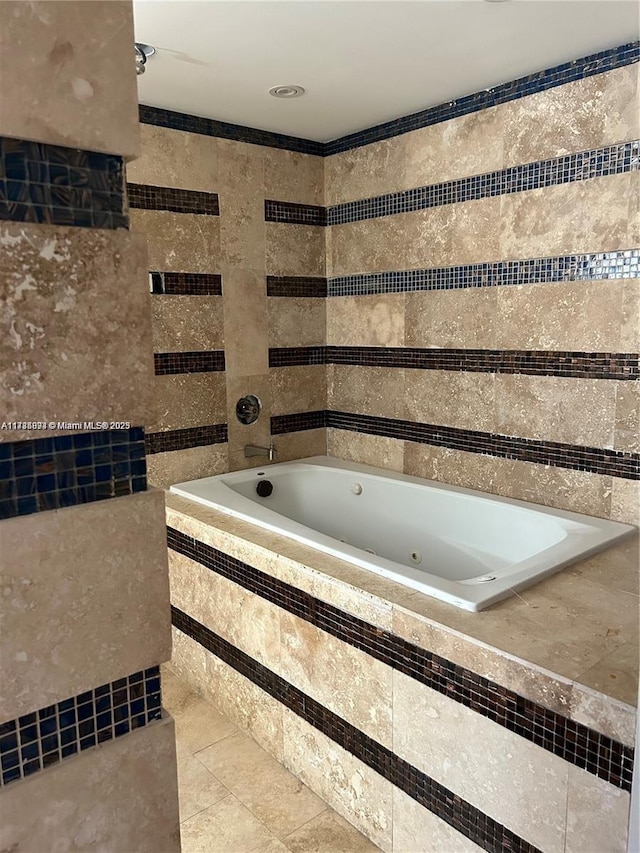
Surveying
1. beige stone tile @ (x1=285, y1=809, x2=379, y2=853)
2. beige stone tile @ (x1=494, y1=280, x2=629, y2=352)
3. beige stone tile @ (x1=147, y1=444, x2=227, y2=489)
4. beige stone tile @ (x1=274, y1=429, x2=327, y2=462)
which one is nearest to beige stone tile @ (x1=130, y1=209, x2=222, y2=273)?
beige stone tile @ (x1=147, y1=444, x2=227, y2=489)

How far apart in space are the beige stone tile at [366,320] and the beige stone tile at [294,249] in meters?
0.24

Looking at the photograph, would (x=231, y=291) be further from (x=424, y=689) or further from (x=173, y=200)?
(x=424, y=689)

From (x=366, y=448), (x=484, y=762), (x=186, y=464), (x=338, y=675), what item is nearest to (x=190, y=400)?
(x=186, y=464)

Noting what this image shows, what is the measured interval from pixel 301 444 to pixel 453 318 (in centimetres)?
121

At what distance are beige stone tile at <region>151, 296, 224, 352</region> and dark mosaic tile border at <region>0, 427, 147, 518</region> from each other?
2.43 metres

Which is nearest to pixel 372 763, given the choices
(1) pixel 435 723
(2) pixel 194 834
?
(1) pixel 435 723

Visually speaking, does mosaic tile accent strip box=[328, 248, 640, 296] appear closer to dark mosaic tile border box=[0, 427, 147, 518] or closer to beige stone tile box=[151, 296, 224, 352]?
beige stone tile box=[151, 296, 224, 352]

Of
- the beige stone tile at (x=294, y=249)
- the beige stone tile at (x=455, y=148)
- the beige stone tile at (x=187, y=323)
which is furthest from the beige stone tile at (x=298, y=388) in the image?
the beige stone tile at (x=455, y=148)

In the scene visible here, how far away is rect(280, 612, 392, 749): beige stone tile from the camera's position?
1952mm

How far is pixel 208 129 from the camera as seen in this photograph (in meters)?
3.30

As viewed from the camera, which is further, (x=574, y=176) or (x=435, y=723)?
(x=574, y=176)

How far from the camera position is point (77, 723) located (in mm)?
802

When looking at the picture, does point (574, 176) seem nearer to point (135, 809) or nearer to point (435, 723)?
point (435, 723)

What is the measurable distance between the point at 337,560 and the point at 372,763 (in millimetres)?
625
